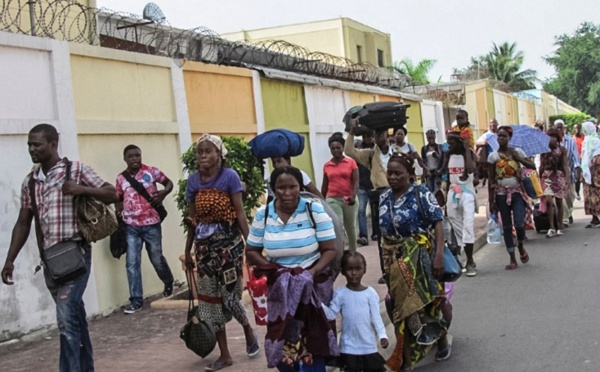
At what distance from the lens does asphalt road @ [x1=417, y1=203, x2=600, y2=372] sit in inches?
259

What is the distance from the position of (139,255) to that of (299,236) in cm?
455

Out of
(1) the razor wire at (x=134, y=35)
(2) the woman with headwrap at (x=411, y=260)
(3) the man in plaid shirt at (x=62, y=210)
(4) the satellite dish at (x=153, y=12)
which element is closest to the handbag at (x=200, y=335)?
(3) the man in plaid shirt at (x=62, y=210)

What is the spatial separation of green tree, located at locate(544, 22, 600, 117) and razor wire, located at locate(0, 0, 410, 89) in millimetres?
64740

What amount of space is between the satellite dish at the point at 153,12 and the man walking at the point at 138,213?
4353 millimetres

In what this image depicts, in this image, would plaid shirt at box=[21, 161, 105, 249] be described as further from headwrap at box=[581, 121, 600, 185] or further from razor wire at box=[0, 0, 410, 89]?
headwrap at box=[581, 121, 600, 185]

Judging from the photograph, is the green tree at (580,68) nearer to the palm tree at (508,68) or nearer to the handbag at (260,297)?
the palm tree at (508,68)

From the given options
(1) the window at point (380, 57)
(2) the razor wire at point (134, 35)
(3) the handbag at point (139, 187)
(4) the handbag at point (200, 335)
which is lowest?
(4) the handbag at point (200, 335)

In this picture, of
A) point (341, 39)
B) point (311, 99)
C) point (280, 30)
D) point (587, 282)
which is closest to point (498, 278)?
point (587, 282)

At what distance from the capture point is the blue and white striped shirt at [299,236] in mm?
5285

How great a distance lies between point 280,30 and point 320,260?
36.8 metres

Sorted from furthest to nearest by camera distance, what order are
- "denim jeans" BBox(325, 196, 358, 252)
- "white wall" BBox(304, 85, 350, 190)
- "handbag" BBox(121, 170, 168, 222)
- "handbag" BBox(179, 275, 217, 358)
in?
1. "white wall" BBox(304, 85, 350, 190)
2. "denim jeans" BBox(325, 196, 358, 252)
3. "handbag" BBox(121, 170, 168, 222)
4. "handbag" BBox(179, 275, 217, 358)

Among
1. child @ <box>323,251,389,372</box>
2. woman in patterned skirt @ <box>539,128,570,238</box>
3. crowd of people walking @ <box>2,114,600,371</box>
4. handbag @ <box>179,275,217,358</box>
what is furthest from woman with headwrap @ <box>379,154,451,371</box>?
woman in patterned skirt @ <box>539,128,570,238</box>

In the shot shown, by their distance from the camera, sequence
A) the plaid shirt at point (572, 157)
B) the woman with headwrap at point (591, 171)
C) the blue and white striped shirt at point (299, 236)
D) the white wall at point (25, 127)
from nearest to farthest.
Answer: the blue and white striped shirt at point (299, 236)
the white wall at point (25, 127)
the woman with headwrap at point (591, 171)
the plaid shirt at point (572, 157)

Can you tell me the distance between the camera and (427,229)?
652 centimetres
